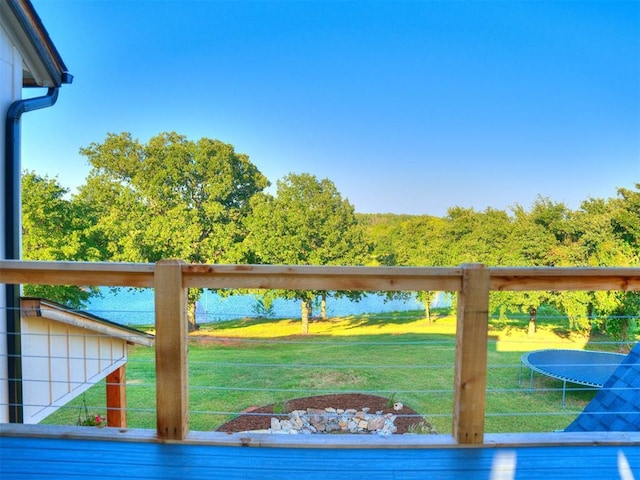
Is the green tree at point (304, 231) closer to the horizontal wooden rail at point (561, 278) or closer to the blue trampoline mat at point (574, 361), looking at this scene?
the blue trampoline mat at point (574, 361)

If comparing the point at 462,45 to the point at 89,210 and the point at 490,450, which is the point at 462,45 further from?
the point at 490,450

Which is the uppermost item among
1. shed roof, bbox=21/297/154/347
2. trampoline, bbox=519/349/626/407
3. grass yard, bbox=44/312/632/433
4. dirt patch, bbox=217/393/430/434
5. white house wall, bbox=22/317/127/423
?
shed roof, bbox=21/297/154/347

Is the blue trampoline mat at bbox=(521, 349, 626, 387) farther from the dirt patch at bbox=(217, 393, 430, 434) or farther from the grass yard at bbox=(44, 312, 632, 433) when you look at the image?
the dirt patch at bbox=(217, 393, 430, 434)

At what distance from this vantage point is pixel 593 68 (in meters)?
18.5

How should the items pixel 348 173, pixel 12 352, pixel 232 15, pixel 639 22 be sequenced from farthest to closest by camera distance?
pixel 348 173, pixel 232 15, pixel 639 22, pixel 12 352

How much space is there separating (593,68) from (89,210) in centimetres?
2335

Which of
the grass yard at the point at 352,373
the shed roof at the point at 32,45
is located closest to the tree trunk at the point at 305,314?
the grass yard at the point at 352,373

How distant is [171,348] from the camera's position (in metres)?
1.55

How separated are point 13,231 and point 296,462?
2769mm

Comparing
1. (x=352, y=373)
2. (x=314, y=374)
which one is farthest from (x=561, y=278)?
(x=314, y=374)

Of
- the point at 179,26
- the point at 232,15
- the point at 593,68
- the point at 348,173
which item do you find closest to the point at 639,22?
the point at 593,68

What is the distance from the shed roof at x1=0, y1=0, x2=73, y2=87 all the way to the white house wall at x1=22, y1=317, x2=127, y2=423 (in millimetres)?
2058

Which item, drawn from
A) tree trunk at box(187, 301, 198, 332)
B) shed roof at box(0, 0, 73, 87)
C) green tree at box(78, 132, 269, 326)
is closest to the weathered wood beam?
shed roof at box(0, 0, 73, 87)

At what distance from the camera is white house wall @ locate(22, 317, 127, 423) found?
307 centimetres
